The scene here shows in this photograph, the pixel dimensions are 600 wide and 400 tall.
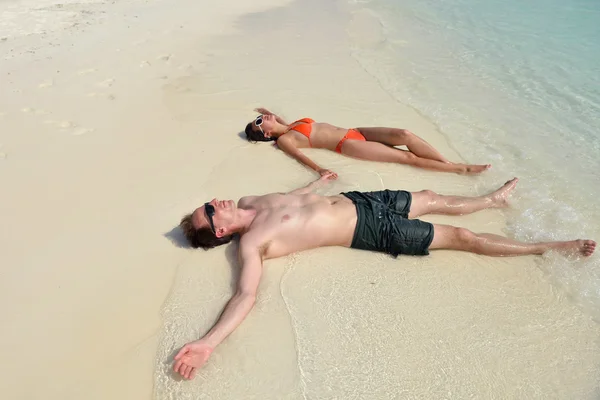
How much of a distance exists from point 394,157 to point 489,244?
1.70 m

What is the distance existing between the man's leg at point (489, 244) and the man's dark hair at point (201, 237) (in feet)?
6.21

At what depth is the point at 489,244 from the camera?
4.03 m

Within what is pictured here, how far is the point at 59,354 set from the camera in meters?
3.20

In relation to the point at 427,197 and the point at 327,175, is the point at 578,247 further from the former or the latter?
the point at 327,175

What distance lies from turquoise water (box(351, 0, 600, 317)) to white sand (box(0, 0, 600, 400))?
31 centimetres

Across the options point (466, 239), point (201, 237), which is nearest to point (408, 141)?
point (466, 239)

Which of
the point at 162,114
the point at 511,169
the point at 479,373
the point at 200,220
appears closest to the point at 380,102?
the point at 511,169

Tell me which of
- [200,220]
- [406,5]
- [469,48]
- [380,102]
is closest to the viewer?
[200,220]

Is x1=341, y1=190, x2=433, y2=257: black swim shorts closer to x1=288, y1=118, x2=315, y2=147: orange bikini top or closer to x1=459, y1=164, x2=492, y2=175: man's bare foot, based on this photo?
x1=459, y1=164, x2=492, y2=175: man's bare foot

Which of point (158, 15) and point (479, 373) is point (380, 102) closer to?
point (479, 373)

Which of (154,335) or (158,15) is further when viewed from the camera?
(158,15)

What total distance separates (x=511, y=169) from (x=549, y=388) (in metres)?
2.95

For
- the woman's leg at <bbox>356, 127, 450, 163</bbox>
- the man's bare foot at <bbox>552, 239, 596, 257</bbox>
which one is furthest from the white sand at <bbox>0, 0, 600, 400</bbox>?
the man's bare foot at <bbox>552, 239, 596, 257</bbox>

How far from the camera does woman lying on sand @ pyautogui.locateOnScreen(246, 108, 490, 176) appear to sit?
17.3 ft
